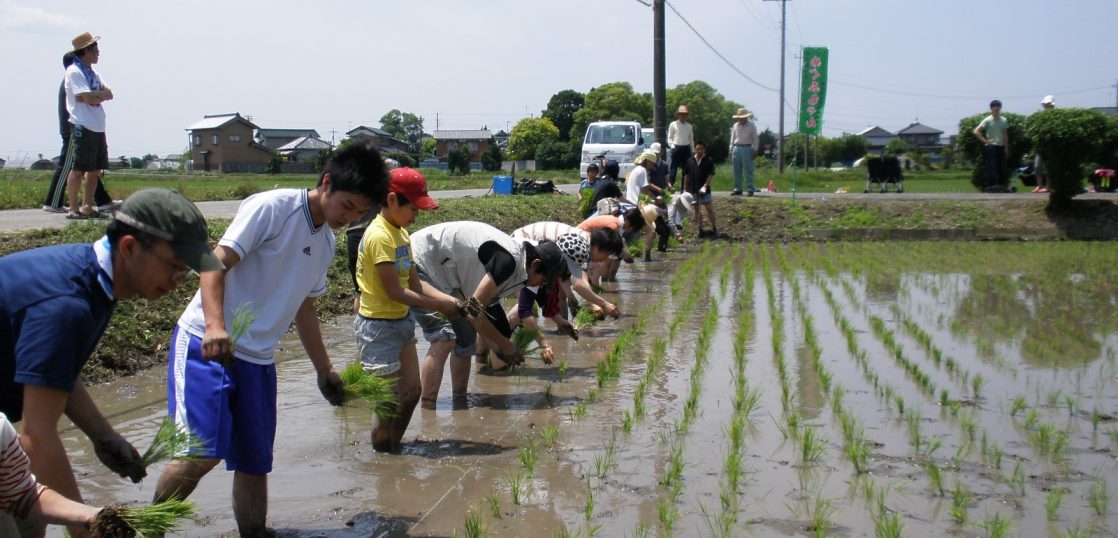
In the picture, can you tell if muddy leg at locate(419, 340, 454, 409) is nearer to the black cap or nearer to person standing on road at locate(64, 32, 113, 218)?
the black cap

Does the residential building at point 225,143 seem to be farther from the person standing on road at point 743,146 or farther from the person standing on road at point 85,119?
the person standing on road at point 85,119

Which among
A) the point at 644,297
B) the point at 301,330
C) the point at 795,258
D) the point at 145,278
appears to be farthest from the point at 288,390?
the point at 795,258

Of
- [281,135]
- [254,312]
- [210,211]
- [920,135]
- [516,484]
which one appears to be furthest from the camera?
[920,135]

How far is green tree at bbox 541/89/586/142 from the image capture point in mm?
77938

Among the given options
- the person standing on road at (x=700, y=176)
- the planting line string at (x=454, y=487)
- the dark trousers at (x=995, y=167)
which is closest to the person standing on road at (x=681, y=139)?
the person standing on road at (x=700, y=176)

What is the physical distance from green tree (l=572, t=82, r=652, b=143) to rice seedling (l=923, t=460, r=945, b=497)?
61.3m

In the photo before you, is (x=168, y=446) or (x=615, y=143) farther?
(x=615, y=143)

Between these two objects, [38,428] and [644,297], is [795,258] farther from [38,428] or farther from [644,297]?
[38,428]

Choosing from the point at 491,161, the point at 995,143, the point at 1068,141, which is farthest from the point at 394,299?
the point at 491,161

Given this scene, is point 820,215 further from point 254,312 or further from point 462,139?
point 462,139

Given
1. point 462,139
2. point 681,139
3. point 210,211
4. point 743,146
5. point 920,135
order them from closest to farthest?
point 210,211 → point 681,139 → point 743,146 → point 462,139 → point 920,135

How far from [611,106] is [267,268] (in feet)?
210

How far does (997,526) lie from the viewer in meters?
3.58

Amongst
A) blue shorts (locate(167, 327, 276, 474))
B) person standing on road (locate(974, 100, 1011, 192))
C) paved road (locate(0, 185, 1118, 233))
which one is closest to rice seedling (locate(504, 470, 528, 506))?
blue shorts (locate(167, 327, 276, 474))
